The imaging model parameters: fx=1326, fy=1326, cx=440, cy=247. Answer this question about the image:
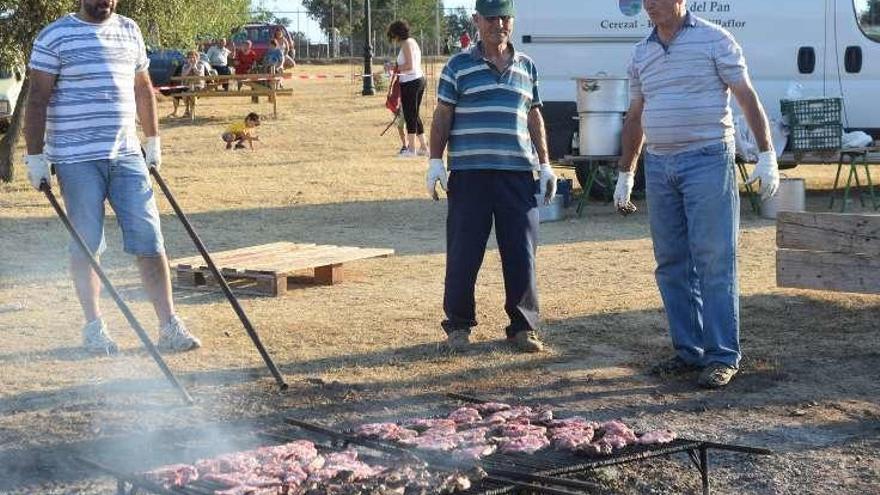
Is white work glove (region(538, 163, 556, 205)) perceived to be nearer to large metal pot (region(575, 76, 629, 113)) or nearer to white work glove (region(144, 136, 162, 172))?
white work glove (region(144, 136, 162, 172))

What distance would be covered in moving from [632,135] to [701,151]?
533 millimetres

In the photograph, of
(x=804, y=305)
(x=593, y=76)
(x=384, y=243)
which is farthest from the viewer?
(x=593, y=76)

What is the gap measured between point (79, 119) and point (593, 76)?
23.7 feet

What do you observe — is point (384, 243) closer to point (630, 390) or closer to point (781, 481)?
point (630, 390)

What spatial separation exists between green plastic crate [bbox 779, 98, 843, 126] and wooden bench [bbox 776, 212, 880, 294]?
15.8 ft

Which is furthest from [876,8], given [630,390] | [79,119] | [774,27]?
[79,119]

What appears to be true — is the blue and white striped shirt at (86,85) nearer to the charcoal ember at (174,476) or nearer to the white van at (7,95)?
the charcoal ember at (174,476)

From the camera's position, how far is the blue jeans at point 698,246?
20.7 feet

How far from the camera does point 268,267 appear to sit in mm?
9023

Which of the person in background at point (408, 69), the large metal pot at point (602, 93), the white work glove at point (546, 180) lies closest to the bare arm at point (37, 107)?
the white work glove at point (546, 180)

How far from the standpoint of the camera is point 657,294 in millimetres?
8891

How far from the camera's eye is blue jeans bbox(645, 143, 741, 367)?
20.7ft

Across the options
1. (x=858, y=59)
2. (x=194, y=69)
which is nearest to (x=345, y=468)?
(x=858, y=59)

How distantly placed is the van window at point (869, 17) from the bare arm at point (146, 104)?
326 inches
